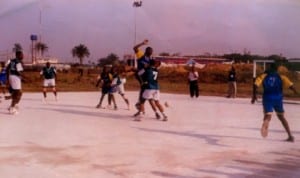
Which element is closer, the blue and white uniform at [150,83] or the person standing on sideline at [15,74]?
the blue and white uniform at [150,83]

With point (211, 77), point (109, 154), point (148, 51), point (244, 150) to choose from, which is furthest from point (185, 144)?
point (211, 77)

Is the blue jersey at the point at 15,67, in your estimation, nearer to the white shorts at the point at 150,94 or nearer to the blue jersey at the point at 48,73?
the white shorts at the point at 150,94

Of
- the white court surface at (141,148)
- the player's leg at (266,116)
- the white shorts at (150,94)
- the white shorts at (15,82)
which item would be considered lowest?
the white court surface at (141,148)

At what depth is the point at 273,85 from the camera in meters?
10.1

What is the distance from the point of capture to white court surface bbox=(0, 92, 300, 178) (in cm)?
700

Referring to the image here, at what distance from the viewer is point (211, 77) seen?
143ft

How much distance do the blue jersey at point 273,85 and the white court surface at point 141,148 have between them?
846 mm

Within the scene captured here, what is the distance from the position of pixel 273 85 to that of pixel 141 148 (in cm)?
290

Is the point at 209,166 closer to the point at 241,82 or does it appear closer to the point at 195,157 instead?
the point at 195,157

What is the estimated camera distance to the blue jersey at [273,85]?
Answer: 33.1ft

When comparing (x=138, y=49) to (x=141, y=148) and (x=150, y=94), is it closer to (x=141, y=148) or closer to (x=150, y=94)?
(x=150, y=94)

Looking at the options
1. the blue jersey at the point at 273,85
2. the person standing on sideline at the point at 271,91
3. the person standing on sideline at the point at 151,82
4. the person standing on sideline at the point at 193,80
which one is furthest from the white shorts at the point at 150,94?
the person standing on sideline at the point at 193,80

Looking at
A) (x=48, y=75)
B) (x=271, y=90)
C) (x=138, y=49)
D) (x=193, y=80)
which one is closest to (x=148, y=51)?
(x=138, y=49)

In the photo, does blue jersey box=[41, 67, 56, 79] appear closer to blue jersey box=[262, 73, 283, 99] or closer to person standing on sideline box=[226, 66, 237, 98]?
person standing on sideline box=[226, 66, 237, 98]
